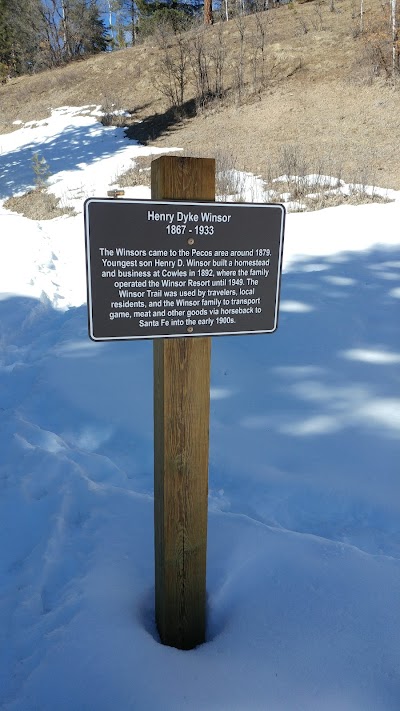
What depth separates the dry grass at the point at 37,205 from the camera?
12.3 meters

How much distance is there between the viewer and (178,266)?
153 cm

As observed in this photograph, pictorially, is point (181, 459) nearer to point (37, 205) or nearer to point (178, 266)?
point (178, 266)

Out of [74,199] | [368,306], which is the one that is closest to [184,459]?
[368,306]

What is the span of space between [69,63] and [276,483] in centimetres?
3472

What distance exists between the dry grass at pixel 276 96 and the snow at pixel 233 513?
8405 mm

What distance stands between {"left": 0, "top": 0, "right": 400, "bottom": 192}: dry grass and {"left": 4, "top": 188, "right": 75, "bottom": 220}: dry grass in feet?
16.2

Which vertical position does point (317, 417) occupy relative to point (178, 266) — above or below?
below

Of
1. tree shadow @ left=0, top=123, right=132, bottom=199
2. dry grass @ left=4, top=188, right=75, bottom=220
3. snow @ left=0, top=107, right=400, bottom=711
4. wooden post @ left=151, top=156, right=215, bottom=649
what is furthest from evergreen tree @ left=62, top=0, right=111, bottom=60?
wooden post @ left=151, top=156, right=215, bottom=649

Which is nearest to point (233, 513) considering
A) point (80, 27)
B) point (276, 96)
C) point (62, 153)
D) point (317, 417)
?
point (317, 417)

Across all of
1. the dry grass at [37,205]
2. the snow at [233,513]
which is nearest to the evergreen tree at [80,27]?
the dry grass at [37,205]

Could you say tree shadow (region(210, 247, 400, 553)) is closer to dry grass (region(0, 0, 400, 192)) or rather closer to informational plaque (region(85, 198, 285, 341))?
informational plaque (region(85, 198, 285, 341))

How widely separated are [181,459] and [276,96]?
68.8 feet

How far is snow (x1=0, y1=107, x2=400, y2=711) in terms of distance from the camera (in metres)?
1.68

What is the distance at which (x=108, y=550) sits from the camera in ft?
7.52
